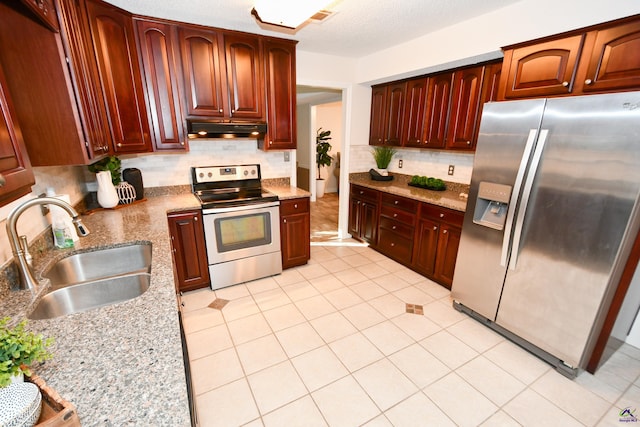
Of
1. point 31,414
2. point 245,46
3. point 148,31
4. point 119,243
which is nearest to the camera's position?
point 31,414

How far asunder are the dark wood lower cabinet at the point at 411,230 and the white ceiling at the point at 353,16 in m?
1.62

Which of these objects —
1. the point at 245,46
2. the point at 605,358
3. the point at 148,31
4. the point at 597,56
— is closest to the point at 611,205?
the point at 597,56

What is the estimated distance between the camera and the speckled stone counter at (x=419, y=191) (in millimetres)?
2696

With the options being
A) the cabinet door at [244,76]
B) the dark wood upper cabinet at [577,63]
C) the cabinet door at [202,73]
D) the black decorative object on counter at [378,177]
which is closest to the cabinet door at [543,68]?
the dark wood upper cabinet at [577,63]

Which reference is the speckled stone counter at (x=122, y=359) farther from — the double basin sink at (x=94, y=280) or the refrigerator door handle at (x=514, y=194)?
the refrigerator door handle at (x=514, y=194)

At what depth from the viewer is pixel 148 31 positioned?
7.54ft

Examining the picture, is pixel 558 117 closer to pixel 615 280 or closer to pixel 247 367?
pixel 615 280

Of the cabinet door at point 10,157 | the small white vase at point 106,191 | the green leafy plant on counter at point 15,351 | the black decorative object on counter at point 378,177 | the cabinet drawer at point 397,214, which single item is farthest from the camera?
the black decorative object on counter at point 378,177

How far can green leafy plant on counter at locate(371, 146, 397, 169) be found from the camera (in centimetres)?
385

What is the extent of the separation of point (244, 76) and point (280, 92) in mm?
378

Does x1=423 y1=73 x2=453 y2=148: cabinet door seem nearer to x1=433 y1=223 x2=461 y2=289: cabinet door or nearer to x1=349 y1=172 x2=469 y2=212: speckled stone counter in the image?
x1=349 y1=172 x2=469 y2=212: speckled stone counter

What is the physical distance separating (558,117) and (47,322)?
267 centimetres

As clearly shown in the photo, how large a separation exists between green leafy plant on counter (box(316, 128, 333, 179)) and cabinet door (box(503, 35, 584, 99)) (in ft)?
15.3

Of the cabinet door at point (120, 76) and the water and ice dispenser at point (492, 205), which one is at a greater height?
the cabinet door at point (120, 76)
